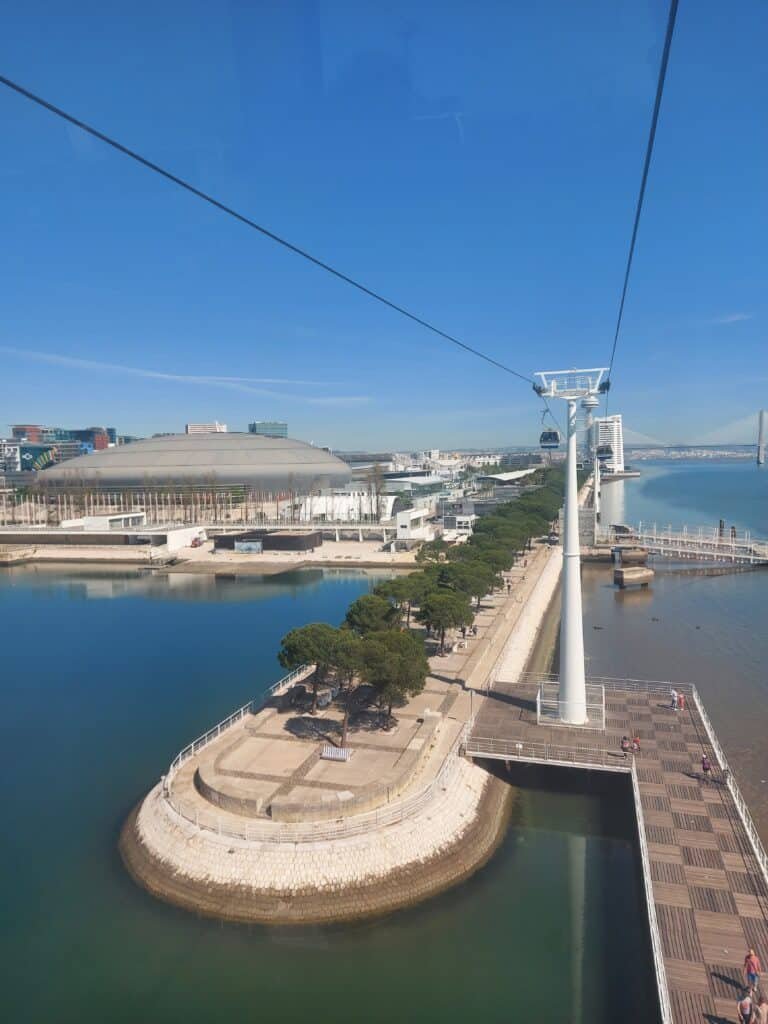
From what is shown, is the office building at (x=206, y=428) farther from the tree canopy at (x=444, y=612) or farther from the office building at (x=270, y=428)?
the tree canopy at (x=444, y=612)

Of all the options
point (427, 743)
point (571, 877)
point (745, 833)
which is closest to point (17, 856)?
point (427, 743)

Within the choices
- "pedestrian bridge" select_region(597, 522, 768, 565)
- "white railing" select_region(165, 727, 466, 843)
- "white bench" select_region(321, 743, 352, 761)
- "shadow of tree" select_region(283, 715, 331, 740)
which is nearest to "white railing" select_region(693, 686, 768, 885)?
"white railing" select_region(165, 727, 466, 843)

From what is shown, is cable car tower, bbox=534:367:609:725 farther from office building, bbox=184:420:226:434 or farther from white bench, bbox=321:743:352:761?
office building, bbox=184:420:226:434

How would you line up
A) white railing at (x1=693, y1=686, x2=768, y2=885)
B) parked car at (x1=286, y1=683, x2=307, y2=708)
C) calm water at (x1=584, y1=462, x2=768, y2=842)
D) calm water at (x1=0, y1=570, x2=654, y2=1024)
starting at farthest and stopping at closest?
parked car at (x1=286, y1=683, x2=307, y2=708)
calm water at (x1=584, y1=462, x2=768, y2=842)
white railing at (x1=693, y1=686, x2=768, y2=885)
calm water at (x1=0, y1=570, x2=654, y2=1024)

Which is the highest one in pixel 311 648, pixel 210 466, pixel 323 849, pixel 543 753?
pixel 210 466

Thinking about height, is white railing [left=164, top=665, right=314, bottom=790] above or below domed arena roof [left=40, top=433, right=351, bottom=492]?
below

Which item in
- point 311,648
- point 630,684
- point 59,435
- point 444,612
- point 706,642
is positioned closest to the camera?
point 311,648

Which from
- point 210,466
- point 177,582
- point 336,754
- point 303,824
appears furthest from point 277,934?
point 210,466

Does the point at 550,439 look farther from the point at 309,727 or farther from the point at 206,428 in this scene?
the point at 206,428
